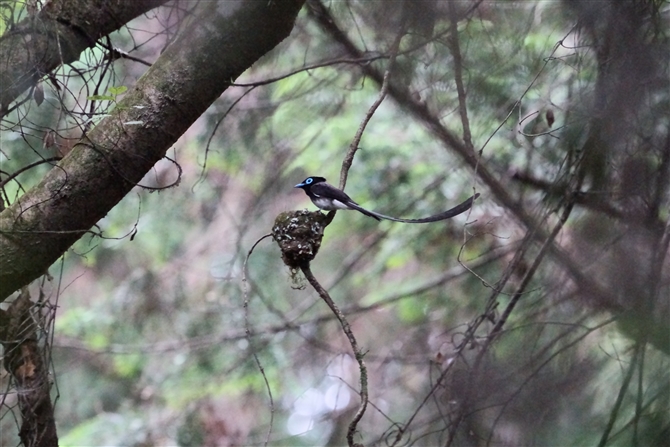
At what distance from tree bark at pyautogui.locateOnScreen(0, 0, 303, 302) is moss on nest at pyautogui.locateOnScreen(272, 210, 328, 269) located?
0.48 meters

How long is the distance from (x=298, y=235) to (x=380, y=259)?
308 cm

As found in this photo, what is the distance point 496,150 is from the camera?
376cm

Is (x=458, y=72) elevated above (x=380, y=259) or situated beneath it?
situated beneath

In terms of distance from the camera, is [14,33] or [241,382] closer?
[14,33]

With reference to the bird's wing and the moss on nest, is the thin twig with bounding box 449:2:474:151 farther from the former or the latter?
the moss on nest

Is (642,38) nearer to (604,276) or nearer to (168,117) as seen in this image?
(604,276)

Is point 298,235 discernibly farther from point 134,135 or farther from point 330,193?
point 134,135

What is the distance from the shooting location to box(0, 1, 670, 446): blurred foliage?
2619 millimetres

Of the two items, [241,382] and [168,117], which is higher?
[241,382]

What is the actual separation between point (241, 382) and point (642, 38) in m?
3.43

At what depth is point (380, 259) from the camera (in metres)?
5.09

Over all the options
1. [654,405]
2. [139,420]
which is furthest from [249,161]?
[654,405]

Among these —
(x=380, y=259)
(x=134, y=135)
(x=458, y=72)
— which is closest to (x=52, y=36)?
(x=134, y=135)

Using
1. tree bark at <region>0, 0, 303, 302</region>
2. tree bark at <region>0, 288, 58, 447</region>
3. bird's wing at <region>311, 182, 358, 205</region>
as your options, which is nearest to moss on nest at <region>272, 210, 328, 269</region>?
bird's wing at <region>311, 182, 358, 205</region>
